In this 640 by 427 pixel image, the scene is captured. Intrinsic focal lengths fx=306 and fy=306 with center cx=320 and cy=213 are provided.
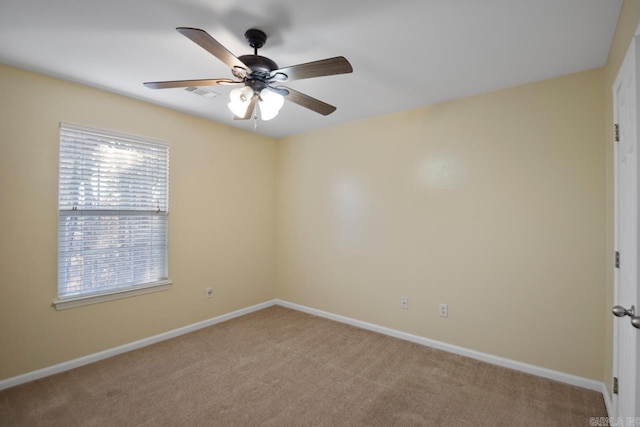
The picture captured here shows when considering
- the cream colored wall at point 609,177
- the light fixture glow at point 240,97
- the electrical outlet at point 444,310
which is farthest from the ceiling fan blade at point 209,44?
the electrical outlet at point 444,310

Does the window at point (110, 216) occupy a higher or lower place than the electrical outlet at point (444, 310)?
higher

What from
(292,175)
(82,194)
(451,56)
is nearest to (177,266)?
(82,194)

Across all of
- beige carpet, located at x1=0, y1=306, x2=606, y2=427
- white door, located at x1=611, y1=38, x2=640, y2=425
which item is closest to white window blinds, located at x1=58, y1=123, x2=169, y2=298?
beige carpet, located at x1=0, y1=306, x2=606, y2=427

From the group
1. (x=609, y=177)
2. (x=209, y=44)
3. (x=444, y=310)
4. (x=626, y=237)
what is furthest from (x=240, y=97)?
(x=444, y=310)

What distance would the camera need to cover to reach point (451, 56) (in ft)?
7.21

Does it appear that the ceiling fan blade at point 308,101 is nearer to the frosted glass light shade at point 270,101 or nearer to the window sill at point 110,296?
the frosted glass light shade at point 270,101

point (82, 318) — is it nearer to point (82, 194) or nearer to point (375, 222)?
point (82, 194)

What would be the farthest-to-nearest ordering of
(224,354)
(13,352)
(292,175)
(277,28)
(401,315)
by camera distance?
(292,175) → (401,315) → (224,354) → (13,352) → (277,28)

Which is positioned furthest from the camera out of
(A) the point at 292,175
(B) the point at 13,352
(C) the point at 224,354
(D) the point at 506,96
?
(A) the point at 292,175

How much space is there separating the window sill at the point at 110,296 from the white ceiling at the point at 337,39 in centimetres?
189

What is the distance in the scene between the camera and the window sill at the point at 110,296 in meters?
2.62

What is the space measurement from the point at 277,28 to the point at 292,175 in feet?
8.45

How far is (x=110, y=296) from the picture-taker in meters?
2.90

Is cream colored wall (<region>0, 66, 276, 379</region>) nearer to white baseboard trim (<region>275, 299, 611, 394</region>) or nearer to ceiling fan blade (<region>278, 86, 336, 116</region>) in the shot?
white baseboard trim (<region>275, 299, 611, 394</region>)
